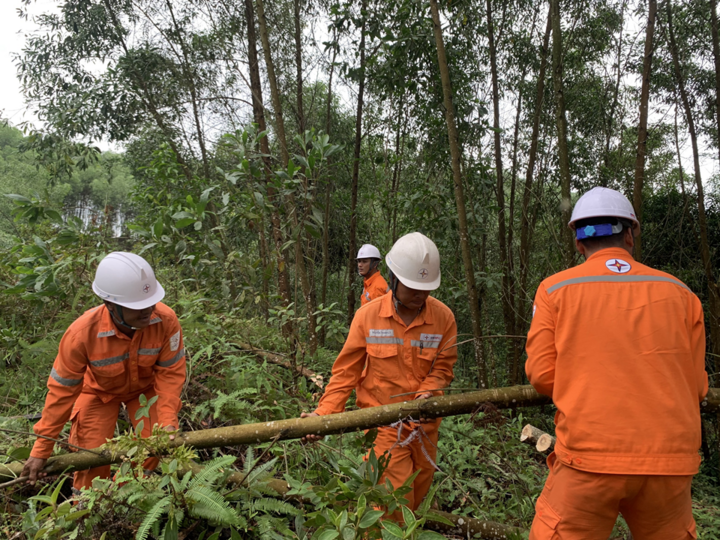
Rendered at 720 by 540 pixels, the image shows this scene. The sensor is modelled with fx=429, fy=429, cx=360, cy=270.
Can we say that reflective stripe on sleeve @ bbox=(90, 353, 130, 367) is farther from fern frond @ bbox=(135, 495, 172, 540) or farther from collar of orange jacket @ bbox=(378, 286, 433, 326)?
collar of orange jacket @ bbox=(378, 286, 433, 326)

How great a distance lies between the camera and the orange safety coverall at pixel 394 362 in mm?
2566

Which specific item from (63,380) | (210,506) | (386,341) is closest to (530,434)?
(386,341)

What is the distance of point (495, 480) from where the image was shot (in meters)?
3.89

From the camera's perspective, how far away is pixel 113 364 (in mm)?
2621

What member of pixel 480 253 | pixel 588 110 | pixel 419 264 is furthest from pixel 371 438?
pixel 588 110

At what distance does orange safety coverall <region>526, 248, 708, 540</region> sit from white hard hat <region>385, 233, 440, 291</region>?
901 millimetres

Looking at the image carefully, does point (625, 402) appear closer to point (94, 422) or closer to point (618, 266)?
point (618, 266)

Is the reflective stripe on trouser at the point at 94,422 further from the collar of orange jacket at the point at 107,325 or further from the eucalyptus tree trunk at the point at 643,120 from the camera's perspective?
the eucalyptus tree trunk at the point at 643,120

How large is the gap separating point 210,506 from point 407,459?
1118 mm

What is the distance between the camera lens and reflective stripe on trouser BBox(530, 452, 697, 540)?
1.52 meters

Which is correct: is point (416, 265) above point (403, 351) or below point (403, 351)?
above

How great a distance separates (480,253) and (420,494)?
4181mm

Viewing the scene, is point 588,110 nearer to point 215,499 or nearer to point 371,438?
point 371,438

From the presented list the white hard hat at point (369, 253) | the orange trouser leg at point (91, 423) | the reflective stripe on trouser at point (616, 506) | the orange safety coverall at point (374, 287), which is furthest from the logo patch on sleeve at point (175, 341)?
the white hard hat at point (369, 253)
